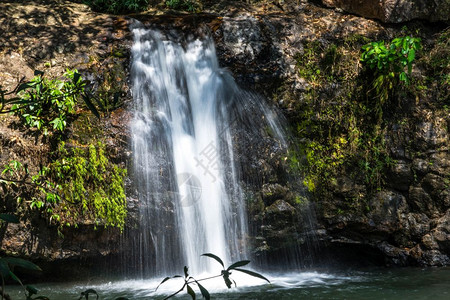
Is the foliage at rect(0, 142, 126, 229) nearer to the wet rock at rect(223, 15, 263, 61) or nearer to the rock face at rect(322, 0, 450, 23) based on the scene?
the wet rock at rect(223, 15, 263, 61)

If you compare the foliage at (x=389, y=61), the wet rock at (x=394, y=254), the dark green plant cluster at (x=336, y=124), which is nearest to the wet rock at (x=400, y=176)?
the dark green plant cluster at (x=336, y=124)

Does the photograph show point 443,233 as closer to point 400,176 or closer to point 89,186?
point 400,176

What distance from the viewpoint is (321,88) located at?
21.9 ft

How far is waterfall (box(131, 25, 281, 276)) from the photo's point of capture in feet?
18.8

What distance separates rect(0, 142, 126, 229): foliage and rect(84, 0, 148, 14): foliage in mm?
3801

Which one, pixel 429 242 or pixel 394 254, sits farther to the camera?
pixel 394 254

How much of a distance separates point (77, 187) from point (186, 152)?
157cm

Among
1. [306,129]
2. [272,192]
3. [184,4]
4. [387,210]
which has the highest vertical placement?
[184,4]

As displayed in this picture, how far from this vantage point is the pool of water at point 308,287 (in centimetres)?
466

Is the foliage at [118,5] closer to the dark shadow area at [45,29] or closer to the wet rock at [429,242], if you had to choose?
the dark shadow area at [45,29]

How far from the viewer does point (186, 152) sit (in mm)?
6180

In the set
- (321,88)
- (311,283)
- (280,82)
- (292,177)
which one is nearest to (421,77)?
(321,88)

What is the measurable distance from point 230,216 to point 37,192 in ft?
8.28

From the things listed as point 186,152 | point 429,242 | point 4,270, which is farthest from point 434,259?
point 4,270
